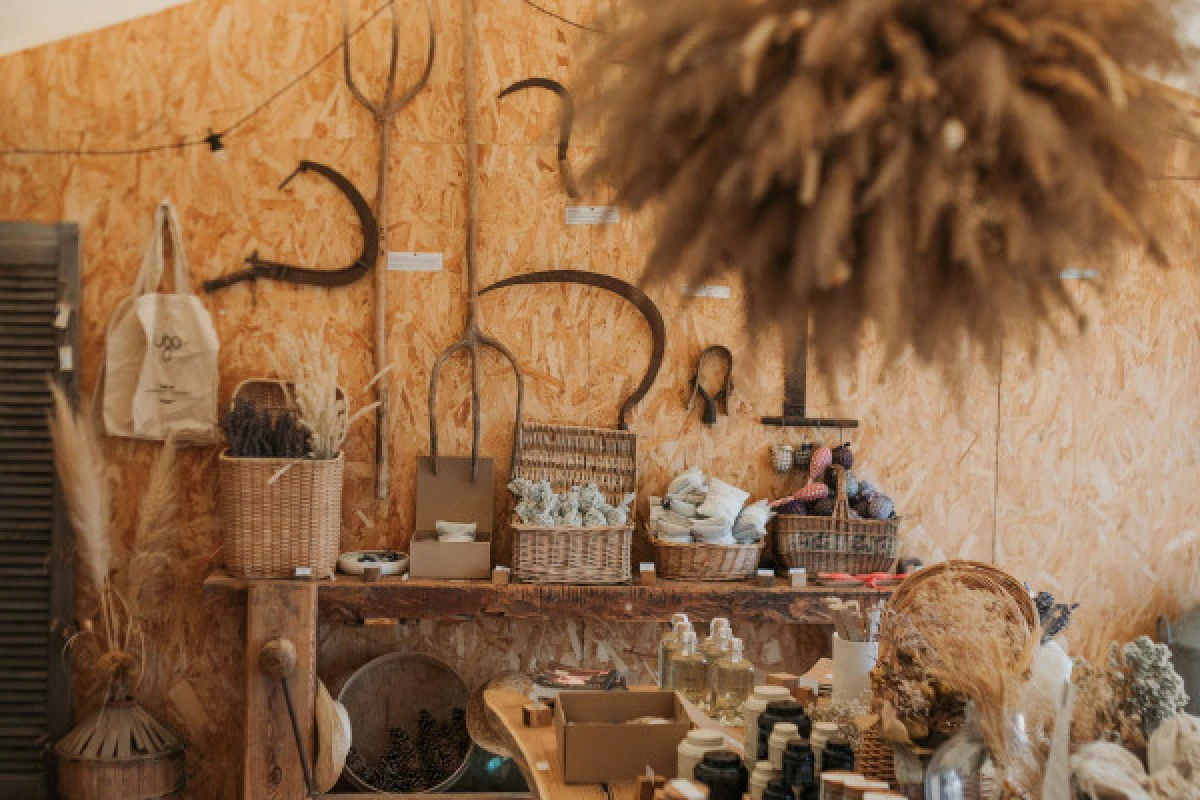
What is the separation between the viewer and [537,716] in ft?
8.93

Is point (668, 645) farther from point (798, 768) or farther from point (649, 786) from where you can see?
point (798, 768)

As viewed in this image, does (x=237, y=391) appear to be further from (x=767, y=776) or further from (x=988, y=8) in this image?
(x=988, y=8)

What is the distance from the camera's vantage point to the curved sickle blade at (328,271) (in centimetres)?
426

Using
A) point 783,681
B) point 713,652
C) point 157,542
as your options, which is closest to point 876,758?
point 713,652

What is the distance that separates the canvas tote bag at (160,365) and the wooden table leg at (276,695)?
2.21 feet

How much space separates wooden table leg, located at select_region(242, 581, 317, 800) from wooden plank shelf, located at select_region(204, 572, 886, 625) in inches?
3.8

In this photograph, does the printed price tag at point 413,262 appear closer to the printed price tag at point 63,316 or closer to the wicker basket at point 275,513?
the wicker basket at point 275,513

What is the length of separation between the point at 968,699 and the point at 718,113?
103 centimetres

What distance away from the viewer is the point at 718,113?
1.29 metres

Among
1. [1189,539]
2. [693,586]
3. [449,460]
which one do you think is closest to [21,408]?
[449,460]

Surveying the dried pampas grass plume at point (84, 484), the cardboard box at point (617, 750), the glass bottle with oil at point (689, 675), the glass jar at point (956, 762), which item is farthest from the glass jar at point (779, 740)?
the dried pampas grass plume at point (84, 484)

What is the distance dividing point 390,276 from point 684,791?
9.12ft

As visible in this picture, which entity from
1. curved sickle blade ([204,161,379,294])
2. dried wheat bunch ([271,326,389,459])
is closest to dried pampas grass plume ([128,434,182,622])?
dried wheat bunch ([271,326,389,459])

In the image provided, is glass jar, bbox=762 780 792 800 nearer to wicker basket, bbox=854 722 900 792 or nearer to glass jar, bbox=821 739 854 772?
glass jar, bbox=821 739 854 772
